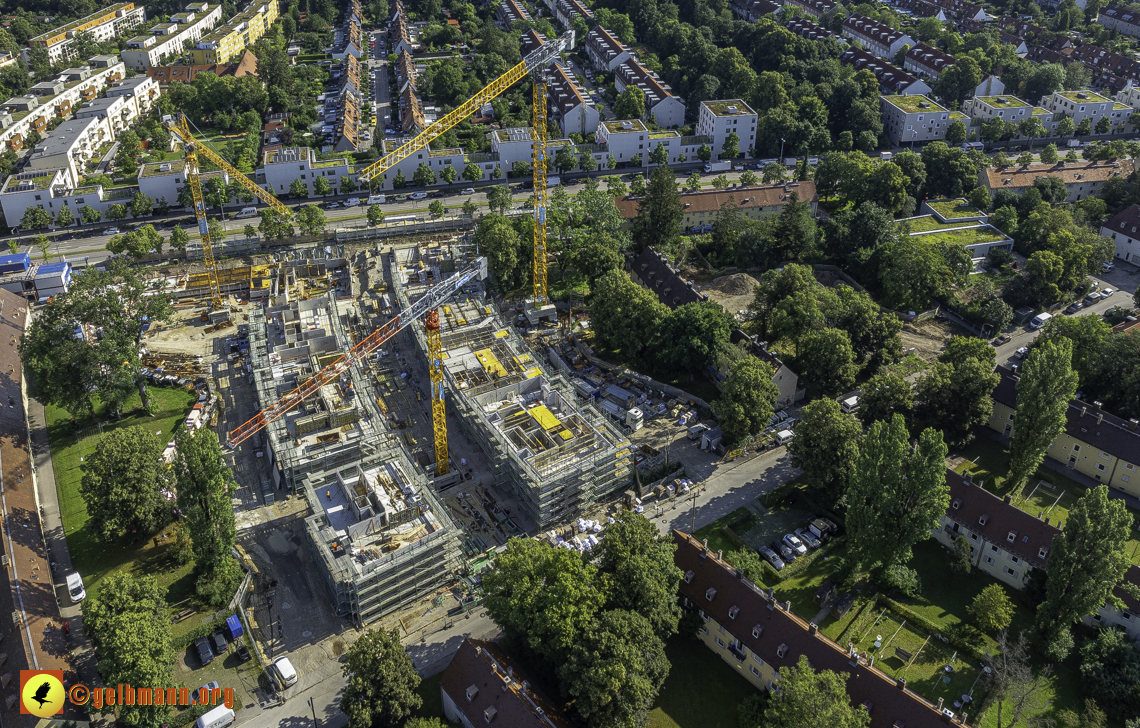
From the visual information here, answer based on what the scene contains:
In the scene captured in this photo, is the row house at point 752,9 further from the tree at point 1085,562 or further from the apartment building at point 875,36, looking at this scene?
the tree at point 1085,562

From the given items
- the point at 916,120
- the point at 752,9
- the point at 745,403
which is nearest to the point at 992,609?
the point at 745,403

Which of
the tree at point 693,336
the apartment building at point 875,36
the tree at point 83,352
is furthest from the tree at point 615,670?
the apartment building at point 875,36

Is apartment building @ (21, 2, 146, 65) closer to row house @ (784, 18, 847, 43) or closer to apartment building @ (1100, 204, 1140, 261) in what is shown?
row house @ (784, 18, 847, 43)

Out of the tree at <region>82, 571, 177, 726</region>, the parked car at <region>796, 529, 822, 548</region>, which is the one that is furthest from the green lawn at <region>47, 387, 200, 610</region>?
the parked car at <region>796, 529, 822, 548</region>

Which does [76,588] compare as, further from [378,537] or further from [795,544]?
[795,544]

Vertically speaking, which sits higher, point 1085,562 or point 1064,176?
point 1085,562

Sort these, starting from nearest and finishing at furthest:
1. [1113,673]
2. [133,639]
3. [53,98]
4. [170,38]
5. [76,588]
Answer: [133,639]
[1113,673]
[76,588]
[53,98]
[170,38]

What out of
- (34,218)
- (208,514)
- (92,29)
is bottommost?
(34,218)
